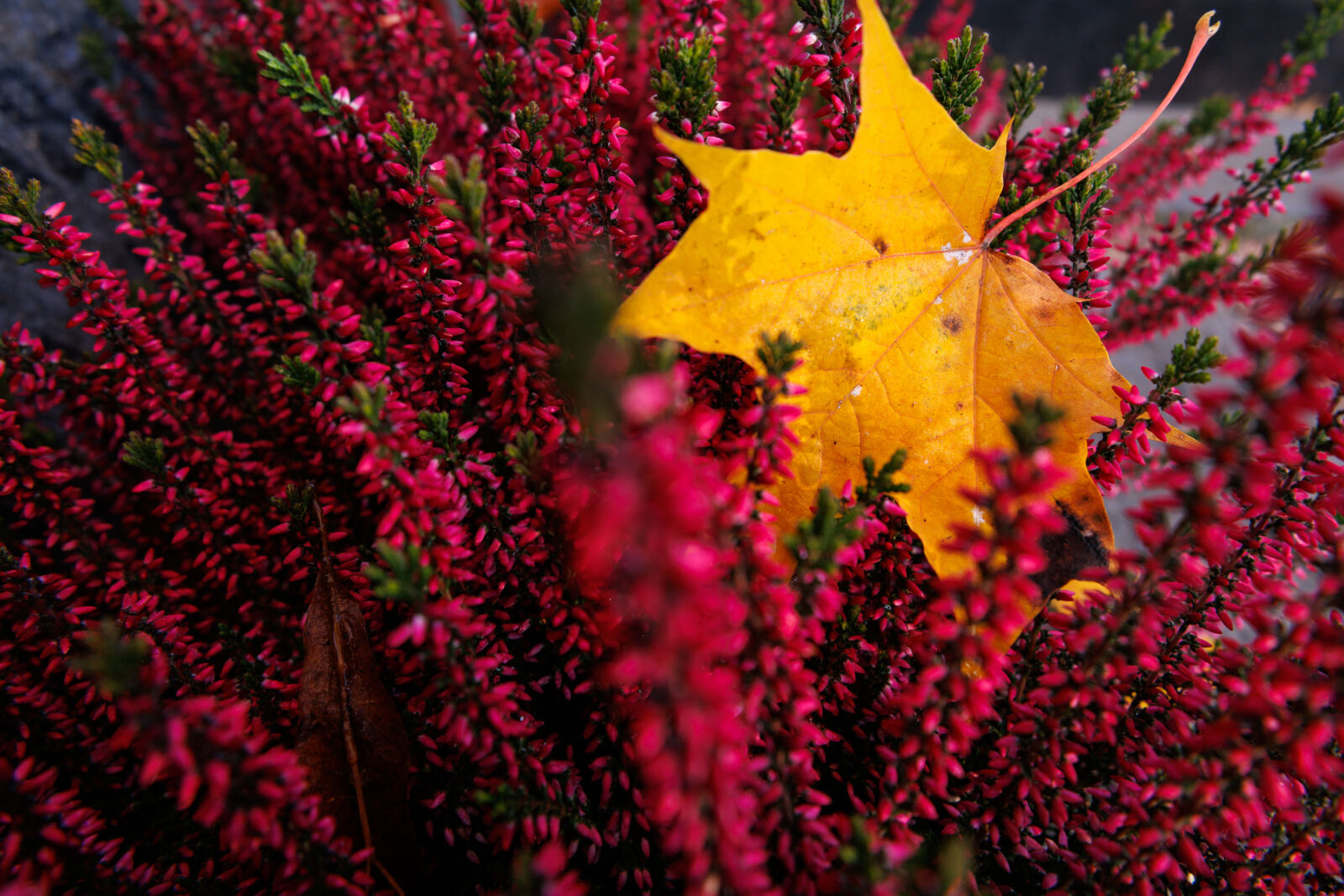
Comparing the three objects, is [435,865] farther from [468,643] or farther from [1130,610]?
[1130,610]

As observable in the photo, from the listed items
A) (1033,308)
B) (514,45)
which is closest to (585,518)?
(1033,308)

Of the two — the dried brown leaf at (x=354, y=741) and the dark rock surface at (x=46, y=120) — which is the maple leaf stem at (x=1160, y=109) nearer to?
the dried brown leaf at (x=354, y=741)

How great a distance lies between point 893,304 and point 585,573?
0.65 metres

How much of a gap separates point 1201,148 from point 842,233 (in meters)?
2.06

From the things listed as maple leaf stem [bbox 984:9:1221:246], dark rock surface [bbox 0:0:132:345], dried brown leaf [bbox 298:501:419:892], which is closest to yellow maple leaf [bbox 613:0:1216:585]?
maple leaf stem [bbox 984:9:1221:246]

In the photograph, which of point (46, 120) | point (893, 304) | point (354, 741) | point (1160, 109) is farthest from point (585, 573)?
point (46, 120)

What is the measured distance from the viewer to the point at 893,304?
108cm

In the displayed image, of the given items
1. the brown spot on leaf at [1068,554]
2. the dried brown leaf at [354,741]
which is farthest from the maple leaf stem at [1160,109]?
the dried brown leaf at [354,741]

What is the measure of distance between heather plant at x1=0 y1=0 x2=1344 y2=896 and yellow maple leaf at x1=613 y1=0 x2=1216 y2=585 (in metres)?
0.05

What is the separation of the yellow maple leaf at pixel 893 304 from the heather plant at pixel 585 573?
0.17 ft

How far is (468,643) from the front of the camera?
818mm

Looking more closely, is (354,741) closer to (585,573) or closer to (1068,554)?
(585,573)

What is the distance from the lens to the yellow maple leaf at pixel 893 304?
96 centimetres

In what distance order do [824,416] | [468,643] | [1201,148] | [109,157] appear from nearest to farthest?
1. [468,643]
2. [824,416]
3. [109,157]
4. [1201,148]
